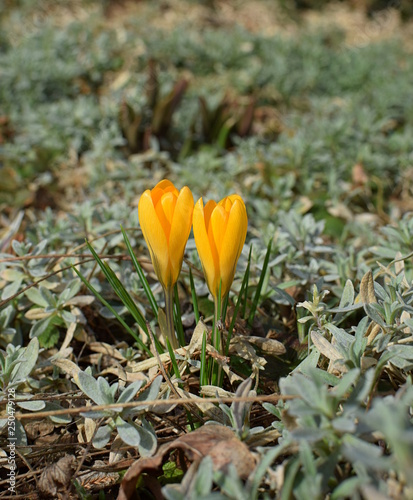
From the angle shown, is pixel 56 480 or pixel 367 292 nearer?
pixel 56 480

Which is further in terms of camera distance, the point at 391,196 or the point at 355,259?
the point at 391,196

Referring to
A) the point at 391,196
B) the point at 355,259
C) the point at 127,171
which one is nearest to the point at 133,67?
the point at 127,171

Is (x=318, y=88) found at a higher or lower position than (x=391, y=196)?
higher

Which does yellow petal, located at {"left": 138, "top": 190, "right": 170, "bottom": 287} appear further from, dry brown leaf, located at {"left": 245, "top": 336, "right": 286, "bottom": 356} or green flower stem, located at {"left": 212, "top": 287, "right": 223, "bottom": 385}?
dry brown leaf, located at {"left": 245, "top": 336, "right": 286, "bottom": 356}

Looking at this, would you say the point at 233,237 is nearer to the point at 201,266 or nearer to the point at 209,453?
the point at 209,453

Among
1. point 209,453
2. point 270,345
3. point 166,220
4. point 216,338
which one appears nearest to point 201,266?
point 270,345

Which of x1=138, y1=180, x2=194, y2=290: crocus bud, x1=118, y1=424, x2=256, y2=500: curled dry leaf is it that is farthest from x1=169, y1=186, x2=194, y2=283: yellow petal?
x1=118, y1=424, x2=256, y2=500: curled dry leaf

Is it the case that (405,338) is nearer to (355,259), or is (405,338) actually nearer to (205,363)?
(205,363)
